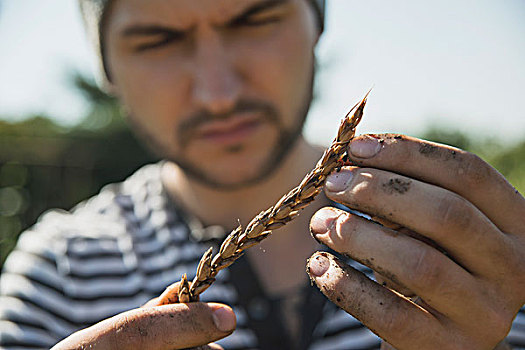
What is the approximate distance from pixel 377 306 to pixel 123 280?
2083mm

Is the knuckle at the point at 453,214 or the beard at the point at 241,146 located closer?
the knuckle at the point at 453,214

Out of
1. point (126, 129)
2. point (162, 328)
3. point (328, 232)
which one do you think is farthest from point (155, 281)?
point (126, 129)

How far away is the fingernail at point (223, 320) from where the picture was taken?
1395mm

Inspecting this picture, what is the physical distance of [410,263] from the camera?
4.24 ft

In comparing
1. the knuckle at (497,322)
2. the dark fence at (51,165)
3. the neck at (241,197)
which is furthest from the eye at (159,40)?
the dark fence at (51,165)

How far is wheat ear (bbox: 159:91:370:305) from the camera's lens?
1277mm

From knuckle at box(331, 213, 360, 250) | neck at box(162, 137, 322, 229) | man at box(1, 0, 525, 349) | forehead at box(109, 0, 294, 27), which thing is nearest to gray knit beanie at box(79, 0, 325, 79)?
man at box(1, 0, 525, 349)

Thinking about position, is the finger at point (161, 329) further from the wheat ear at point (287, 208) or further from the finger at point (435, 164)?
the finger at point (435, 164)

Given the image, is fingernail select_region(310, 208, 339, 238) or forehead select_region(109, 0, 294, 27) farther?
forehead select_region(109, 0, 294, 27)

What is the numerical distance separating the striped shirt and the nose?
938 mm

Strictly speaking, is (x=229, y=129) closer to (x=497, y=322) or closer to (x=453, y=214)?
(x=453, y=214)

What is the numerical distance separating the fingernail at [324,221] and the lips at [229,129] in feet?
4.46

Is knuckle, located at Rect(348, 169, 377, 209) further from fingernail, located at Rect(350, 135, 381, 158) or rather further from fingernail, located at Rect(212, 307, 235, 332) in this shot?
fingernail, located at Rect(212, 307, 235, 332)

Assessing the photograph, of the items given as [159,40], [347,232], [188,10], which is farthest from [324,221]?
[159,40]
